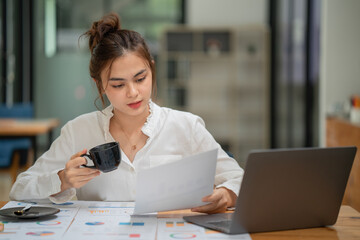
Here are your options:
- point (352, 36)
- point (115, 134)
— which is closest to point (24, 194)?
point (115, 134)

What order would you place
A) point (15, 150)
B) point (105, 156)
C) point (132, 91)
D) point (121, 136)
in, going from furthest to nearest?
point (15, 150) → point (121, 136) → point (132, 91) → point (105, 156)

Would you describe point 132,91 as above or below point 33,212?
above

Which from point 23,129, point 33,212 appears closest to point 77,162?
point 33,212

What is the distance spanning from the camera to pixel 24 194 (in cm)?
188

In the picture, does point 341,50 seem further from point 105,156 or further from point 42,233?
point 42,233

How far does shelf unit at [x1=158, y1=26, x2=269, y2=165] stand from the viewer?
25.9 feet

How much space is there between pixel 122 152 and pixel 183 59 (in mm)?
6071

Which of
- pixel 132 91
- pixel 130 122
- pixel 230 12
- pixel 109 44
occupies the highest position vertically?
pixel 230 12

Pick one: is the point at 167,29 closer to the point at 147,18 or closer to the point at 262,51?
the point at 147,18

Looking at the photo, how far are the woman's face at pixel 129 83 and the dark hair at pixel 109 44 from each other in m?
0.03

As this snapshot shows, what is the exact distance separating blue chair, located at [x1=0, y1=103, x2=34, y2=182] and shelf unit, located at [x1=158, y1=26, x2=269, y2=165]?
2.29m

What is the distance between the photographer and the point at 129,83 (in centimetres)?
188

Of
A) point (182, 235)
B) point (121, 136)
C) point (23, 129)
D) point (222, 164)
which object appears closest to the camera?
point (182, 235)

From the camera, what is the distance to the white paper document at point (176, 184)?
1.47m
